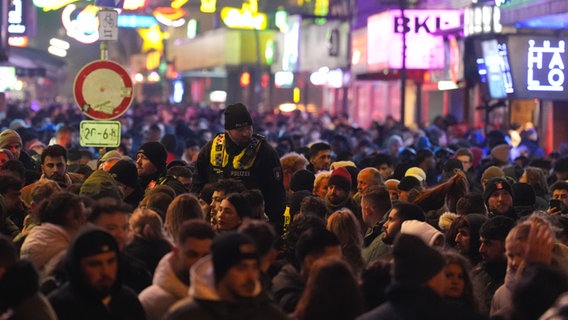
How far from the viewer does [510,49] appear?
24.3 meters

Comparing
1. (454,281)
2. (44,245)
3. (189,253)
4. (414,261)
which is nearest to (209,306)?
(414,261)

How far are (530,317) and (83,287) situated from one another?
7.68 feet

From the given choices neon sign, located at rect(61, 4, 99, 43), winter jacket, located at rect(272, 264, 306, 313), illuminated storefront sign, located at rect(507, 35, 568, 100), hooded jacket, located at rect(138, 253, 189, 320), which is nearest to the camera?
hooded jacket, located at rect(138, 253, 189, 320)

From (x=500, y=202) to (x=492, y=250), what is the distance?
3.33 metres

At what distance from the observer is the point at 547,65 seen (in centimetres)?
2347

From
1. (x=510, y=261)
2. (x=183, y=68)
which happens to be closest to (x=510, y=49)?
(x=510, y=261)

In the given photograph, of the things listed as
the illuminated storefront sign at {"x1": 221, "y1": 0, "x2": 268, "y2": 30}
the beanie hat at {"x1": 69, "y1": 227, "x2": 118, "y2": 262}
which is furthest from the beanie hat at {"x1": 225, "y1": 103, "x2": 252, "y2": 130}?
the illuminated storefront sign at {"x1": 221, "y1": 0, "x2": 268, "y2": 30}

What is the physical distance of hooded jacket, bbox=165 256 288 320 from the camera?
704cm

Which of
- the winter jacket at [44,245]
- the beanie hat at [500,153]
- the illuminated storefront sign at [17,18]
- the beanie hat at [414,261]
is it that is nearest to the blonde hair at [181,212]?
the winter jacket at [44,245]

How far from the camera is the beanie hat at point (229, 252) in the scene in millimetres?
7043

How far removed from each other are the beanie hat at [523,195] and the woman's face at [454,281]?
650cm

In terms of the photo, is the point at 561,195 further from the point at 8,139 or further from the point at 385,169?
the point at 8,139

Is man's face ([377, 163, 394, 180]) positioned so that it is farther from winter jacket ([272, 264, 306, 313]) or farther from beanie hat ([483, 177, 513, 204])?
winter jacket ([272, 264, 306, 313])

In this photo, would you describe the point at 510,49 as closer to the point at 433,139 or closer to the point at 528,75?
the point at 528,75
